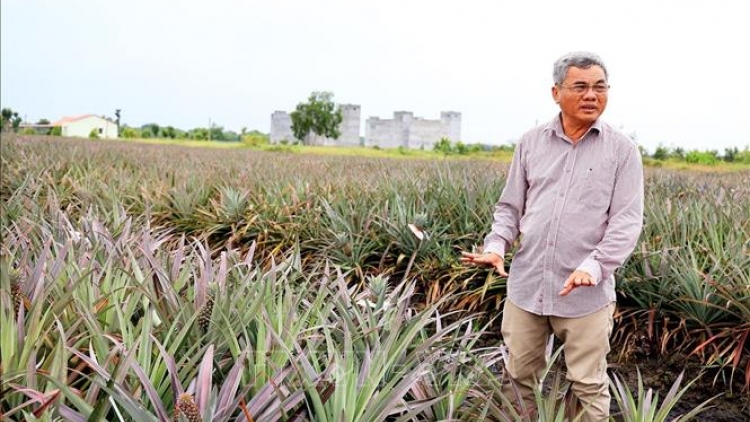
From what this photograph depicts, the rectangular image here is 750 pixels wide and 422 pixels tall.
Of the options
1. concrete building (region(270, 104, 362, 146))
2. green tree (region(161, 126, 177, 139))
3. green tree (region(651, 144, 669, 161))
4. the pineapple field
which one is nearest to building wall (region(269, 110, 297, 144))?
concrete building (region(270, 104, 362, 146))

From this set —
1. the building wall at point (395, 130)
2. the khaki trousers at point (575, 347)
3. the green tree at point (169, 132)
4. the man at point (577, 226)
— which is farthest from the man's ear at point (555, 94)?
the green tree at point (169, 132)

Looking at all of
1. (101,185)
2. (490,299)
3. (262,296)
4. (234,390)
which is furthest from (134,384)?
(101,185)

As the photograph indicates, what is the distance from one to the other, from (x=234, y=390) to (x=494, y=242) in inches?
50.4

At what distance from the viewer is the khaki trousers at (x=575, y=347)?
240cm

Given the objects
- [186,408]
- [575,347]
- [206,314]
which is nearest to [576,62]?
[575,347]

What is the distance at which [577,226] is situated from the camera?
2348 mm

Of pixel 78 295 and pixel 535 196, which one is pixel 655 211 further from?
pixel 78 295

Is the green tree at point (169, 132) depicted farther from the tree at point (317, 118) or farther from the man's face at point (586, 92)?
the man's face at point (586, 92)

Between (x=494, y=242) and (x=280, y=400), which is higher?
(x=494, y=242)

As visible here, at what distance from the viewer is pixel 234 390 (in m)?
1.68

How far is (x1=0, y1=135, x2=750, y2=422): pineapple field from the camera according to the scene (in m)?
1.71

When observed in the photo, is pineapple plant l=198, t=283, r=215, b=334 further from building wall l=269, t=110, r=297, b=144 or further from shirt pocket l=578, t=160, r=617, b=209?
building wall l=269, t=110, r=297, b=144

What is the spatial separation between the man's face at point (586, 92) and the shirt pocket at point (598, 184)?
0.18m

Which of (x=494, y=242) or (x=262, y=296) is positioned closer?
(x=262, y=296)
